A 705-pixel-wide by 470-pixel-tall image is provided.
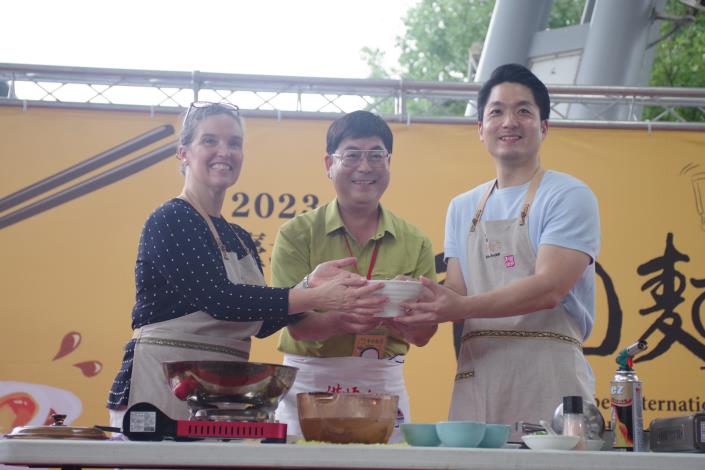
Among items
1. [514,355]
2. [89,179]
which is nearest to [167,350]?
[514,355]

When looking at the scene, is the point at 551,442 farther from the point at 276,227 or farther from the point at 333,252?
the point at 276,227

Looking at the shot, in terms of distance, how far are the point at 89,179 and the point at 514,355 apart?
2712mm

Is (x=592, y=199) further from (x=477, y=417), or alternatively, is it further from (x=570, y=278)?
(x=477, y=417)

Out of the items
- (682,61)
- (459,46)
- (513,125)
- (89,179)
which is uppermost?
(459,46)

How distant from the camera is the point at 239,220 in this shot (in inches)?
182

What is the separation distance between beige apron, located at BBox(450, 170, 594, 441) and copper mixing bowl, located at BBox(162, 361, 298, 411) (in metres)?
0.92

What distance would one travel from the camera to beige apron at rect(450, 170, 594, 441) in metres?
2.63

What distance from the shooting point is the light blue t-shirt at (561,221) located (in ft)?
8.66

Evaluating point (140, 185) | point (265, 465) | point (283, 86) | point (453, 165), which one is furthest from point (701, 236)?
point (265, 465)

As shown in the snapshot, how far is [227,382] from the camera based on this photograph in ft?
6.01

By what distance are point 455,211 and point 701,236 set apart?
225 cm

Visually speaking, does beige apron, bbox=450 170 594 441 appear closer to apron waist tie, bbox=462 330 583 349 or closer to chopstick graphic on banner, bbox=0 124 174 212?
apron waist tie, bbox=462 330 583 349

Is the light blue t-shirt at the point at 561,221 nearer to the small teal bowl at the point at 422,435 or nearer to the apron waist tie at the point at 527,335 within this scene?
the apron waist tie at the point at 527,335

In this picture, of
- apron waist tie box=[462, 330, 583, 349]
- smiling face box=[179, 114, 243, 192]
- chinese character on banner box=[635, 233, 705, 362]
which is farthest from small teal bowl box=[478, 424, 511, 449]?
chinese character on banner box=[635, 233, 705, 362]
